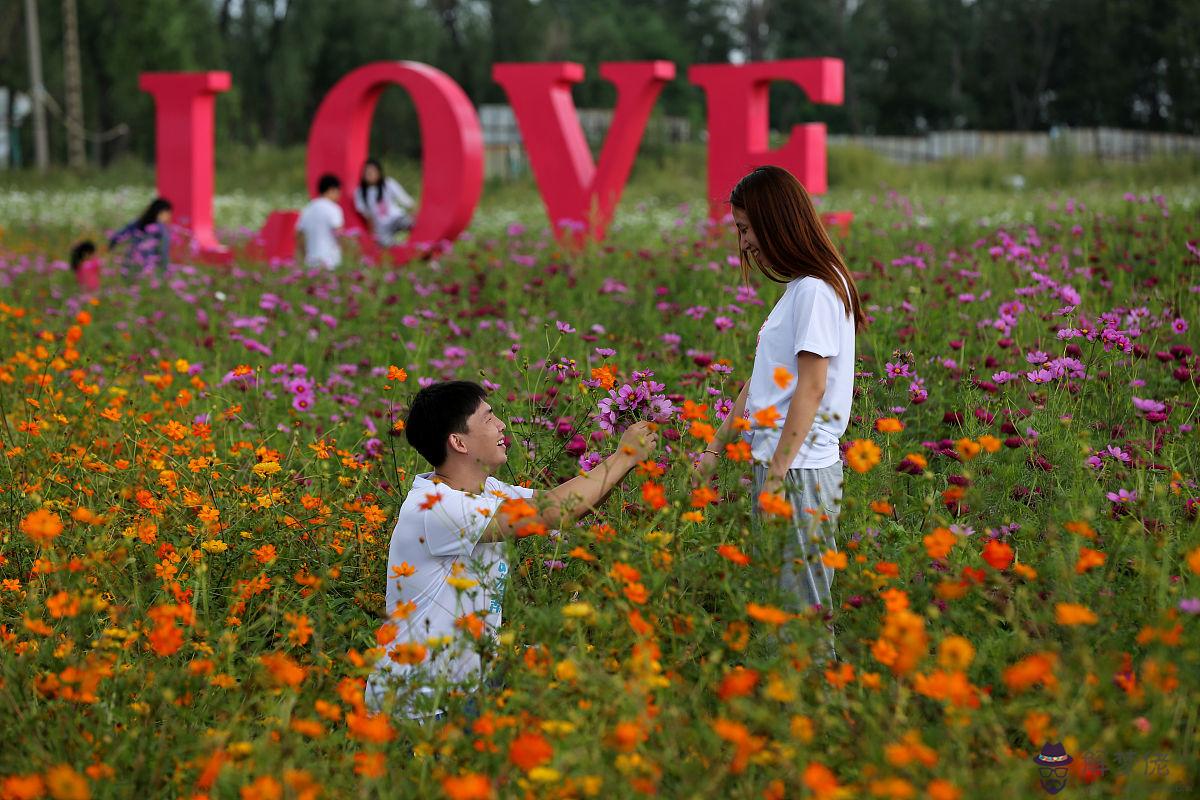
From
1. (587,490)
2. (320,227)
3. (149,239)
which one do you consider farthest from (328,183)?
(587,490)

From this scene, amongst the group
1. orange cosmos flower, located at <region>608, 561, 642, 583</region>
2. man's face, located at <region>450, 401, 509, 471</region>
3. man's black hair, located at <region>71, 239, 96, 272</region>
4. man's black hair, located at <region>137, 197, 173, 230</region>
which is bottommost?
orange cosmos flower, located at <region>608, 561, 642, 583</region>

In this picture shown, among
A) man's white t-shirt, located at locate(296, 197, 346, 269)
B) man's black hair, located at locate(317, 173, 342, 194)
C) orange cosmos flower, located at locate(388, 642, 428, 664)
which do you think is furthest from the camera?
man's black hair, located at locate(317, 173, 342, 194)

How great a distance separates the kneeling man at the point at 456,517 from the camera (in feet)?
8.55

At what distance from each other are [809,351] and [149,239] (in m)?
7.00

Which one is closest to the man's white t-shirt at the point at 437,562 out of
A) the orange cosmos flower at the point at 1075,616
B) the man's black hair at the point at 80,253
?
the orange cosmos flower at the point at 1075,616

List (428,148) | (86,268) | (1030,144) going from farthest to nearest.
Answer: (1030,144) → (428,148) → (86,268)

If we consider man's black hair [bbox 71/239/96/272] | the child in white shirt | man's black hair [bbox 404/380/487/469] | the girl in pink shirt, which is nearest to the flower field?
man's black hair [bbox 404/380/487/469]

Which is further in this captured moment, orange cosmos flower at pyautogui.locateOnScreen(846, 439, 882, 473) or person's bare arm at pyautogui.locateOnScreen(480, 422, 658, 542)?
person's bare arm at pyautogui.locateOnScreen(480, 422, 658, 542)

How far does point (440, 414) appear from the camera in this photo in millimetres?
2883

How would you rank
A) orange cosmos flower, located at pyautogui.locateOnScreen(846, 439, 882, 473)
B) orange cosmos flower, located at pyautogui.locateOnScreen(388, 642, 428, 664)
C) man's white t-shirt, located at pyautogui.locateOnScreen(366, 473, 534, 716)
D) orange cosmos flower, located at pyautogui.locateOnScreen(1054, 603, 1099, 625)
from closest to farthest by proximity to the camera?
orange cosmos flower, located at pyautogui.locateOnScreen(1054, 603, 1099, 625) → orange cosmos flower, located at pyautogui.locateOnScreen(388, 642, 428, 664) → orange cosmos flower, located at pyautogui.locateOnScreen(846, 439, 882, 473) → man's white t-shirt, located at pyautogui.locateOnScreen(366, 473, 534, 716)

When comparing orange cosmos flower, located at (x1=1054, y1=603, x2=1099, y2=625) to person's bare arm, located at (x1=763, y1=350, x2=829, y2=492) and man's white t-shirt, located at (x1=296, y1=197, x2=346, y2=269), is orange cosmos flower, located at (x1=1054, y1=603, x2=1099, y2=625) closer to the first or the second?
person's bare arm, located at (x1=763, y1=350, x2=829, y2=492)

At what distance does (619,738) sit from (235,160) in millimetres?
24457

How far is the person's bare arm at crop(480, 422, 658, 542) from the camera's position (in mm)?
2646

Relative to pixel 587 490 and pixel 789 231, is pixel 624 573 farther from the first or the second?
pixel 789 231
